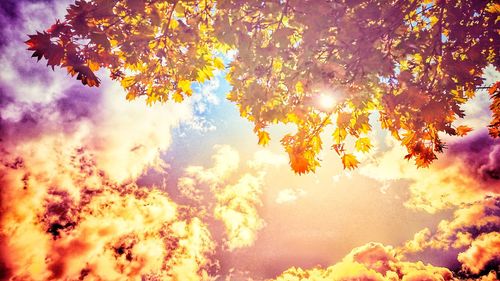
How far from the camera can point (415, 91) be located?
4371 mm

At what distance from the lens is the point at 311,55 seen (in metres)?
4.45

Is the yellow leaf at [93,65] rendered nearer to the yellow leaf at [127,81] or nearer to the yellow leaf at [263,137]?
the yellow leaf at [127,81]

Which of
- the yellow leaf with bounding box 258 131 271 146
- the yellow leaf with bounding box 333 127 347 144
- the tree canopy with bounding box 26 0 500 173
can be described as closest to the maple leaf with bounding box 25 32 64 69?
the tree canopy with bounding box 26 0 500 173

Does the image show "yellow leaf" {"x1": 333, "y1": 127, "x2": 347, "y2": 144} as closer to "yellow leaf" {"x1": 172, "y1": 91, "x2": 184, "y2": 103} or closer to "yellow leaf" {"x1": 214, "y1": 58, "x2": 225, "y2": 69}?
"yellow leaf" {"x1": 214, "y1": 58, "x2": 225, "y2": 69}

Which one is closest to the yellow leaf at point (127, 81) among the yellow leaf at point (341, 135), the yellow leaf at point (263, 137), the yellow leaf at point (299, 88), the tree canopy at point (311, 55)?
the tree canopy at point (311, 55)

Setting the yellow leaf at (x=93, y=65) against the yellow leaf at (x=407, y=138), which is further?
the yellow leaf at (x=407, y=138)

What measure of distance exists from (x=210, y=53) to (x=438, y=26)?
398 centimetres

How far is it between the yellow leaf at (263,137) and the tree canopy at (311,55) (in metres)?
0.02

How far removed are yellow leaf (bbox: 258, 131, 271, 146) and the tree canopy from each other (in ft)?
0.06

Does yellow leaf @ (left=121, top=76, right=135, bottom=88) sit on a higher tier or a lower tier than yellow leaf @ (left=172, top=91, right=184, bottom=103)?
higher

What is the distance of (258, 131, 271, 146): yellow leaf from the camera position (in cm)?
514

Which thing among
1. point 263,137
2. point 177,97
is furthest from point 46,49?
point 263,137

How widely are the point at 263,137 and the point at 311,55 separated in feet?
5.46

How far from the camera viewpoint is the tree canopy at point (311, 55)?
4.31 m
